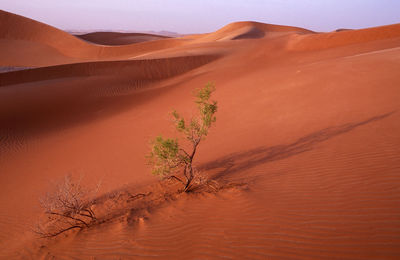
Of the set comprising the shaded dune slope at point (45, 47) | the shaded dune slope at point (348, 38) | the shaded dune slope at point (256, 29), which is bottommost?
the shaded dune slope at point (348, 38)

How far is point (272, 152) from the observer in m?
6.50

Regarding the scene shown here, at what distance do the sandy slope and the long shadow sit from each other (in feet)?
0.11

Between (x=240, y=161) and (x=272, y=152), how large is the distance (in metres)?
0.87

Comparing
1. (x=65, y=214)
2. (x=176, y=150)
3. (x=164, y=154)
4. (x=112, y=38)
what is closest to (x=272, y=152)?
(x=176, y=150)

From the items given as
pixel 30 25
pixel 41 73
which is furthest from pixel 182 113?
pixel 30 25

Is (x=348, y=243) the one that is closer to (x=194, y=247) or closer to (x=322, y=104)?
(x=194, y=247)

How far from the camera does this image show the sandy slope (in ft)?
11.3

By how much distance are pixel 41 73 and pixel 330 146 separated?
21.7 m

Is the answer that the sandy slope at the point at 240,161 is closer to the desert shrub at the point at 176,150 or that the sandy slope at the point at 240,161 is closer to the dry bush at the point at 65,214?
the dry bush at the point at 65,214

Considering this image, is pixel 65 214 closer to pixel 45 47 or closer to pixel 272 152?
pixel 272 152

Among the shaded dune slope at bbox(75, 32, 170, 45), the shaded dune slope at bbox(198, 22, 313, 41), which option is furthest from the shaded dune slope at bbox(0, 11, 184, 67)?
the shaded dune slope at bbox(75, 32, 170, 45)

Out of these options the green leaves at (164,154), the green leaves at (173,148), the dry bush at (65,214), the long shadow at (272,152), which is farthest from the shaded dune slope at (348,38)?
the dry bush at (65,214)

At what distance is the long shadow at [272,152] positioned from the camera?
20.1 feet

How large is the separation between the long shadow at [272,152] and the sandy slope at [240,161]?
35mm
